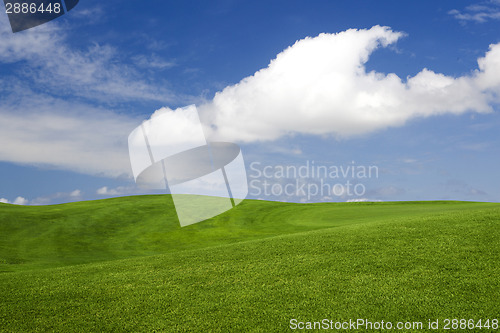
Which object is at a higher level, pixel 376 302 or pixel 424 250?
pixel 424 250

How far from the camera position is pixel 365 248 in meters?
13.8

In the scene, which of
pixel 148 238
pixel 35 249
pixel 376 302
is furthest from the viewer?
pixel 148 238

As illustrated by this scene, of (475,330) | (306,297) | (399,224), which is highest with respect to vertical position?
(399,224)

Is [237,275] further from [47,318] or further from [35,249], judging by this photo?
[35,249]

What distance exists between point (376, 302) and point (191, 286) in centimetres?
579

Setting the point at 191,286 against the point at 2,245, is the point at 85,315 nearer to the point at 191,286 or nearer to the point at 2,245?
the point at 191,286

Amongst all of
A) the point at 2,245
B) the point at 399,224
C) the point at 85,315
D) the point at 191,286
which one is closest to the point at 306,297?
the point at 191,286

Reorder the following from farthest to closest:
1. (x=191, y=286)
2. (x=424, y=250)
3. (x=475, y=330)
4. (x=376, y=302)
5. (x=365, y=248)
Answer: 1. (x=365, y=248)
2. (x=424, y=250)
3. (x=191, y=286)
4. (x=376, y=302)
5. (x=475, y=330)

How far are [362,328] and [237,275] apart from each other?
4.89 metres

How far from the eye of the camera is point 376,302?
9531 millimetres

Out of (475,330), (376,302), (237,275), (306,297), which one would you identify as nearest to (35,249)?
(237,275)

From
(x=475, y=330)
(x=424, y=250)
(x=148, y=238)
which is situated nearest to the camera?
(x=475, y=330)

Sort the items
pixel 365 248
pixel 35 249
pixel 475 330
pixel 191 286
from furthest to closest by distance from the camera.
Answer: pixel 35 249 < pixel 365 248 < pixel 191 286 < pixel 475 330

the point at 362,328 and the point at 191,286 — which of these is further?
the point at 191,286
